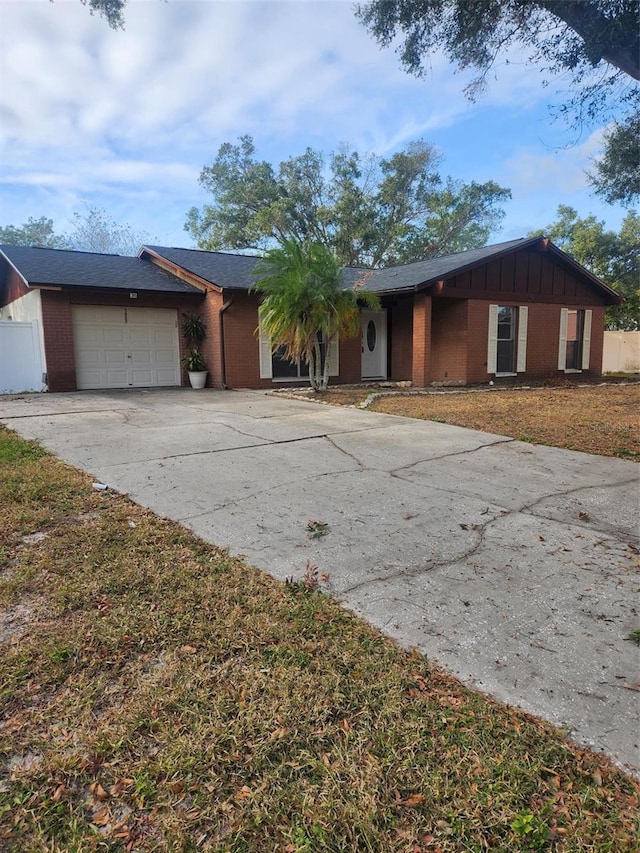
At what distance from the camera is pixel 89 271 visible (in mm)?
13195

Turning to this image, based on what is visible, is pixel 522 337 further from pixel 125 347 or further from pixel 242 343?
pixel 125 347

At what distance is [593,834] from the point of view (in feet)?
4.42

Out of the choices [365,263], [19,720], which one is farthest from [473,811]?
[365,263]

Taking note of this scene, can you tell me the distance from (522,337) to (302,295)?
721 centimetres

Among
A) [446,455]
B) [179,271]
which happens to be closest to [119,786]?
[446,455]

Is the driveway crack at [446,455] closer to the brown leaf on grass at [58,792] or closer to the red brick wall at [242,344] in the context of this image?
the brown leaf on grass at [58,792]

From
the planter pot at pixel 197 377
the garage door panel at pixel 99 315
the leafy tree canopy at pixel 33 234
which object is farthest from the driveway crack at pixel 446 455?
the leafy tree canopy at pixel 33 234

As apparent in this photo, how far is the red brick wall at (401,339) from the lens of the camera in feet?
50.3

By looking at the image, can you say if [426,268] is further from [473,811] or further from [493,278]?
[473,811]

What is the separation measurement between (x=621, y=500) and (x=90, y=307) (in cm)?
1251

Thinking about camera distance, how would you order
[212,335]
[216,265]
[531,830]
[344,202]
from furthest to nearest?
[344,202] → [216,265] → [212,335] → [531,830]

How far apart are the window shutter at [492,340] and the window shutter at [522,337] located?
34.0 inches

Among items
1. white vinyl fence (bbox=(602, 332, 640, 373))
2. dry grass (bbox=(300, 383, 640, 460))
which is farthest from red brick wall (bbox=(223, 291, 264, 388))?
white vinyl fence (bbox=(602, 332, 640, 373))

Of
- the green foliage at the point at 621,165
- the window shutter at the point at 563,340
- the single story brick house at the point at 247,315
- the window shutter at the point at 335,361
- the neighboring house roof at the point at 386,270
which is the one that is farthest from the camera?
the window shutter at the point at 563,340
